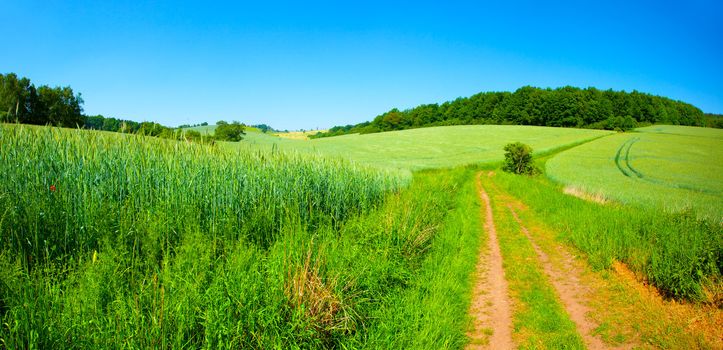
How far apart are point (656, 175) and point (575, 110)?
215ft

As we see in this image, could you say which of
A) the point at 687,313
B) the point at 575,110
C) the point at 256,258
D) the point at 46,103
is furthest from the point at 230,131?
the point at 575,110

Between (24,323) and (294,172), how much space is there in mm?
6240

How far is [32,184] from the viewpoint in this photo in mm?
4680

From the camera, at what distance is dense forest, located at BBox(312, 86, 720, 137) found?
75250 millimetres

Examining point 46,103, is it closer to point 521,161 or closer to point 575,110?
point 521,161

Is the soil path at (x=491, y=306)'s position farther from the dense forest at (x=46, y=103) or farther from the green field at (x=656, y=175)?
the dense forest at (x=46, y=103)

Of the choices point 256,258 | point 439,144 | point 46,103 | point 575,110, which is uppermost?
point 575,110

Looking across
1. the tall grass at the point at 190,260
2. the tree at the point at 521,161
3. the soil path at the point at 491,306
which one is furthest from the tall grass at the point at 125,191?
the tree at the point at 521,161

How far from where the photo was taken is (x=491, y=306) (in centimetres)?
540

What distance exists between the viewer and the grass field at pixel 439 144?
3394 centimetres

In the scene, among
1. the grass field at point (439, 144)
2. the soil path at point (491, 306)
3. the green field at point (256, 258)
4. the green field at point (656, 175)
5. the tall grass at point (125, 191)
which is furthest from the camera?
the grass field at point (439, 144)

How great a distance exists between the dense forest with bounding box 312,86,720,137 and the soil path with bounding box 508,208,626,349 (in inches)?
3050

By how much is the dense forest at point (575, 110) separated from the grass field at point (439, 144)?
18.3 meters

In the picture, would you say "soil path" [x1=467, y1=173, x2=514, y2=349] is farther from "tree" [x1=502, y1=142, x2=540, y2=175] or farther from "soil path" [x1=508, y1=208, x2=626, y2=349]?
"tree" [x1=502, y1=142, x2=540, y2=175]
